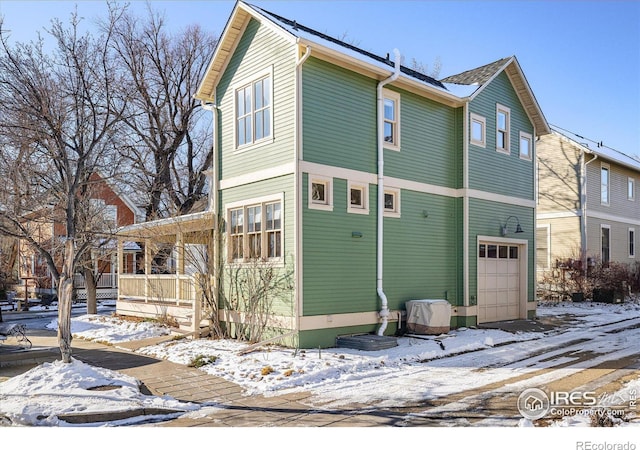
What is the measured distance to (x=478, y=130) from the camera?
14.7 metres

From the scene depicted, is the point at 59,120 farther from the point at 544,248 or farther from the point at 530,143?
the point at 544,248

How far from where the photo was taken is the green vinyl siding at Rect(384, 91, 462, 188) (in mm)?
12836

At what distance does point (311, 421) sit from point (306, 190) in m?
5.40

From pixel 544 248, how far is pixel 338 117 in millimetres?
15440

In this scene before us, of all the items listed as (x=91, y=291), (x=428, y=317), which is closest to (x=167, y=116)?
(x=91, y=291)

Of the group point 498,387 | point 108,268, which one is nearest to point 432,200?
point 498,387

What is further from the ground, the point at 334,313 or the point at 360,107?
the point at 360,107

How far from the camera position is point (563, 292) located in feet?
71.3

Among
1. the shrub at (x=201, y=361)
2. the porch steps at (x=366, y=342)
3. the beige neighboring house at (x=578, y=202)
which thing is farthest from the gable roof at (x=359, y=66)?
the beige neighboring house at (x=578, y=202)

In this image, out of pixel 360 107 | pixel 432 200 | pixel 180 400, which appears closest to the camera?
pixel 180 400

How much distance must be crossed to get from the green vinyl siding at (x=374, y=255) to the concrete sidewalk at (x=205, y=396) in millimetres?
2866

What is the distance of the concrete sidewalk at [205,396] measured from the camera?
251 inches

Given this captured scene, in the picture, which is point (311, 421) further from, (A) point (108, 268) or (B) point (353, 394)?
(A) point (108, 268)
